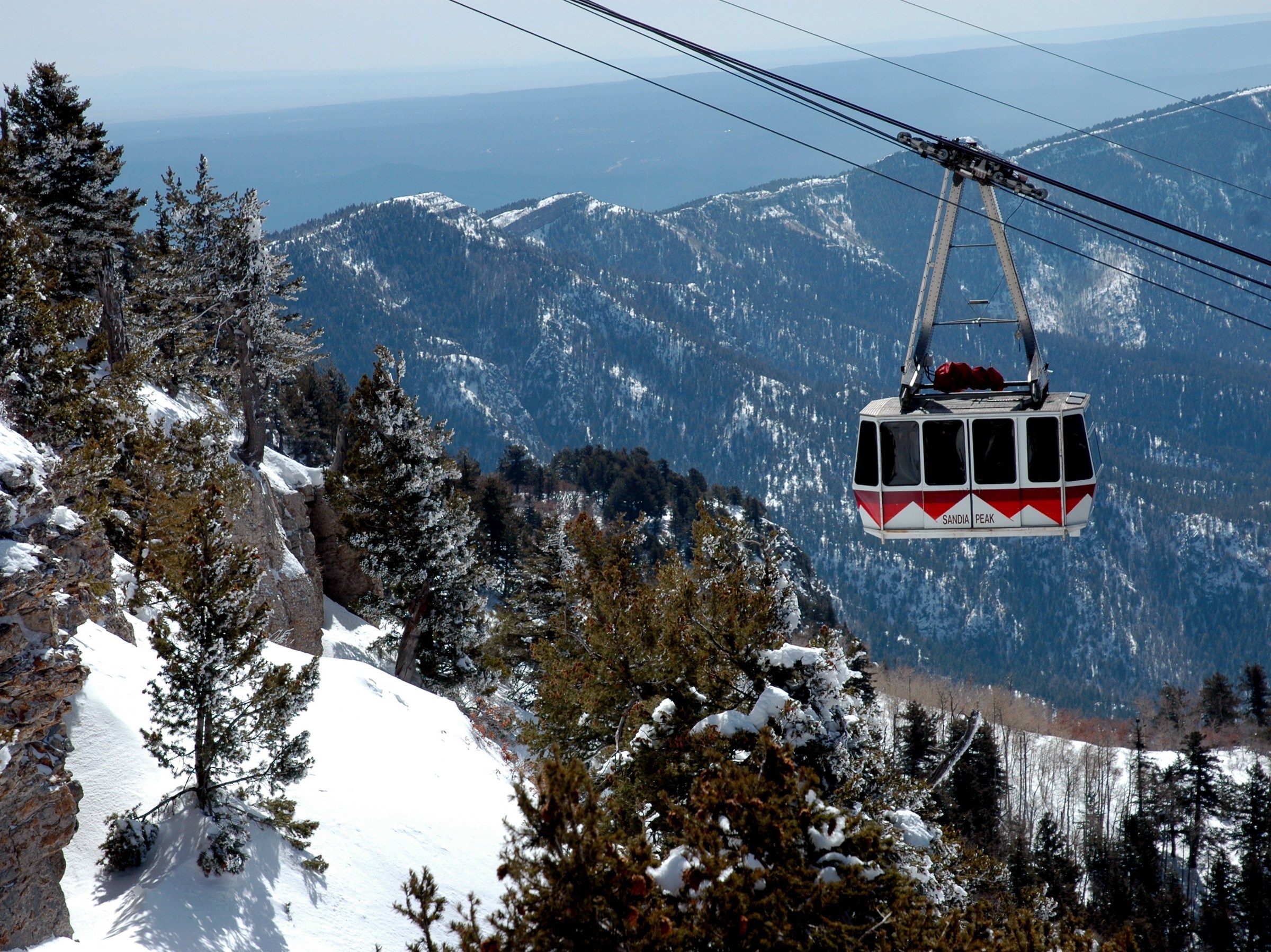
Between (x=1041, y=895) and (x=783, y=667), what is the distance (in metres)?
18.3

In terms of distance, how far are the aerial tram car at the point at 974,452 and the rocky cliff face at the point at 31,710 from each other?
1194 cm

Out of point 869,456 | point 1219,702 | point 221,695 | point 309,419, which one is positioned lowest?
point 1219,702

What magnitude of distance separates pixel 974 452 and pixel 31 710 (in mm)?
14163

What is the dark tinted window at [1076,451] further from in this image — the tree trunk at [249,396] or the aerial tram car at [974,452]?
the tree trunk at [249,396]

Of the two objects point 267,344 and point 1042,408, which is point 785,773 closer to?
point 1042,408

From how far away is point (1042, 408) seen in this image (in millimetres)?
13820

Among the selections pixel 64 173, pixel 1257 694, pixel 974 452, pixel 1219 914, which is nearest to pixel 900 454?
pixel 974 452

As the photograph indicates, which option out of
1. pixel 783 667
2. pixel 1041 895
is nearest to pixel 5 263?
pixel 783 667

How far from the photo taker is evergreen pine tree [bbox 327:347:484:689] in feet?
95.5

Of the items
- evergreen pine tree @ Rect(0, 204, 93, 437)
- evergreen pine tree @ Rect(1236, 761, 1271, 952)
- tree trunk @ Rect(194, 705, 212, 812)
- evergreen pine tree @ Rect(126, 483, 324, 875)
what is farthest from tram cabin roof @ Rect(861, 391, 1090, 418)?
evergreen pine tree @ Rect(1236, 761, 1271, 952)

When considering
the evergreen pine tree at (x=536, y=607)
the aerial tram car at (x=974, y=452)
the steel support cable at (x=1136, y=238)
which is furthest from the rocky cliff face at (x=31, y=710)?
the evergreen pine tree at (x=536, y=607)

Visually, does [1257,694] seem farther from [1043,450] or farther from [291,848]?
[291,848]

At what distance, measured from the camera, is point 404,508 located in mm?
29609

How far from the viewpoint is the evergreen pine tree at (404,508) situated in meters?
29.1
